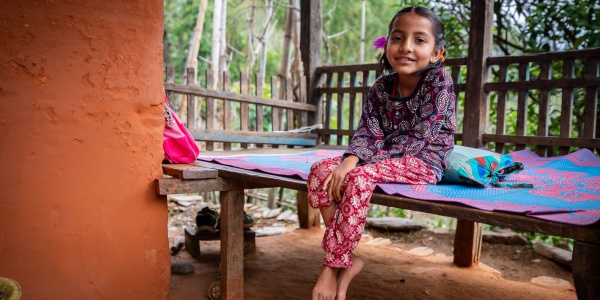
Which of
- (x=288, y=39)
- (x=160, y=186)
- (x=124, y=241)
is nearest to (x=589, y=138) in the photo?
(x=160, y=186)

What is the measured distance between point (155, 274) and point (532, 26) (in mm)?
4430

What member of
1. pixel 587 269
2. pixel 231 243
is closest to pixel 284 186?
pixel 231 243

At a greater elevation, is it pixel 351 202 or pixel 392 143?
pixel 392 143

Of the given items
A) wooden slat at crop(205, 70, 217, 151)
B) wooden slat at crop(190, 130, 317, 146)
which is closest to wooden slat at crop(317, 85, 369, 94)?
wooden slat at crop(190, 130, 317, 146)

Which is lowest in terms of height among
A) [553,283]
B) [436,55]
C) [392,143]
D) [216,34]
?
[553,283]

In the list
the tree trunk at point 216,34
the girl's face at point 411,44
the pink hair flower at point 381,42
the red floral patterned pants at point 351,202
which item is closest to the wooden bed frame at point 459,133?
the red floral patterned pants at point 351,202

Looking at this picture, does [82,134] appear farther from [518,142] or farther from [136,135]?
[518,142]

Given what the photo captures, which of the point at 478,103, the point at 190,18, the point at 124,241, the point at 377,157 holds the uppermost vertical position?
the point at 190,18

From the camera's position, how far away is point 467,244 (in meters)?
4.22

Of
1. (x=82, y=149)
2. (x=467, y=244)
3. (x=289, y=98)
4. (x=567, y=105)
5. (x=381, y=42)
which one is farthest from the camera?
(x=289, y=98)

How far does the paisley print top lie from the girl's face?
0.10 meters

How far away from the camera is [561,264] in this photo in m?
4.78

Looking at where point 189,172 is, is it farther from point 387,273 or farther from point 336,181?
point 387,273

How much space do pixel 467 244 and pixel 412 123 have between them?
2.16 m
